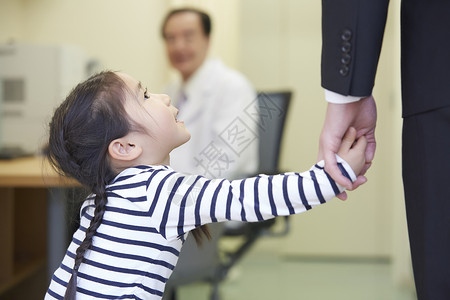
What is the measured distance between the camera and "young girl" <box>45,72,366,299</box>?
786 millimetres

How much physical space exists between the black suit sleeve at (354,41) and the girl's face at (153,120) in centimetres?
27

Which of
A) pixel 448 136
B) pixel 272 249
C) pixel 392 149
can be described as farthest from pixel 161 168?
pixel 272 249

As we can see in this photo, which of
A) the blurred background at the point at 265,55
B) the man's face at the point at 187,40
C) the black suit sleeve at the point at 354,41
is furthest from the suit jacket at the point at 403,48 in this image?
the blurred background at the point at 265,55

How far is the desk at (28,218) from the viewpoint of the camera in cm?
169

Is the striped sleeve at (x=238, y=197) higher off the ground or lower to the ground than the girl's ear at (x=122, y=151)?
lower

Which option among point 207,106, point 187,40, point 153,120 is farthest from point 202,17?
point 153,120

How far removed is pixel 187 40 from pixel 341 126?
1.71m

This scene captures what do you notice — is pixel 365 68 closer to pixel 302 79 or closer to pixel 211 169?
pixel 211 169

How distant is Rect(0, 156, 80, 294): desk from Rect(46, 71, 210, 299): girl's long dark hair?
0.71 meters

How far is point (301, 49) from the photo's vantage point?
3525 millimetres

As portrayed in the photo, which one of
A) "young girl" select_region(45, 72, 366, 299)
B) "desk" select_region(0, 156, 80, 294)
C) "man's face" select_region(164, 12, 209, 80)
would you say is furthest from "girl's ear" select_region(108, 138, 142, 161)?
"man's face" select_region(164, 12, 209, 80)

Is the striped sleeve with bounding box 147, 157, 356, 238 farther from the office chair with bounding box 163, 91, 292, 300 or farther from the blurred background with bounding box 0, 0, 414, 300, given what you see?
the blurred background with bounding box 0, 0, 414, 300

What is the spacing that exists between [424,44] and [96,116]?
503 mm

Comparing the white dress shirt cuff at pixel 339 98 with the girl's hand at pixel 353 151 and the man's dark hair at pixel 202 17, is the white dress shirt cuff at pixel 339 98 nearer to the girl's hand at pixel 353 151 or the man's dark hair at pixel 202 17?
the girl's hand at pixel 353 151
